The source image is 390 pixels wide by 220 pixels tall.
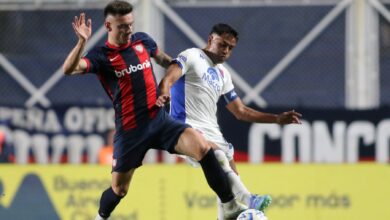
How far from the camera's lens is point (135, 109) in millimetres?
8977

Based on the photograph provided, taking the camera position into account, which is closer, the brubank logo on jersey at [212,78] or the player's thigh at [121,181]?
the player's thigh at [121,181]

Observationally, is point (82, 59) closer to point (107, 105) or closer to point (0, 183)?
point (0, 183)

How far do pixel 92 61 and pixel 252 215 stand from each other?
5.82ft

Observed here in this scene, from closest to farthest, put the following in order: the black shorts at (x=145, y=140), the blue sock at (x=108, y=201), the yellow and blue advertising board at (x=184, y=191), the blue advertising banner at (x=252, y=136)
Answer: the black shorts at (x=145, y=140), the blue sock at (x=108, y=201), the yellow and blue advertising board at (x=184, y=191), the blue advertising banner at (x=252, y=136)

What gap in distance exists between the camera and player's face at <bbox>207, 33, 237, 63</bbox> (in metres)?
9.27

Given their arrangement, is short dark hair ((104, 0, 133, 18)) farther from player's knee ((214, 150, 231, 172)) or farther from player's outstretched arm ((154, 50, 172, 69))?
player's knee ((214, 150, 231, 172))

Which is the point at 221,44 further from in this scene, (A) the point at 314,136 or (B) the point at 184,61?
(A) the point at 314,136

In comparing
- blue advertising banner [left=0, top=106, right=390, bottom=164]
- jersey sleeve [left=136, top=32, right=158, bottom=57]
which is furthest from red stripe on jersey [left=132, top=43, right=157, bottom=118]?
blue advertising banner [left=0, top=106, right=390, bottom=164]

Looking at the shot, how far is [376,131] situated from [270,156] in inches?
56.8

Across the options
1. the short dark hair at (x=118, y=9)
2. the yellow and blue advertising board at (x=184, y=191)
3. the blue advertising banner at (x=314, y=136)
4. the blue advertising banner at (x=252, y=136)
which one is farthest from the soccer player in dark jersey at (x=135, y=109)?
the blue advertising banner at (x=314, y=136)

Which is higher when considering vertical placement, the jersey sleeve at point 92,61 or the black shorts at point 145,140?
the jersey sleeve at point 92,61

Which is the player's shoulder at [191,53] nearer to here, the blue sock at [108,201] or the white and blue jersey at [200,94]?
the white and blue jersey at [200,94]

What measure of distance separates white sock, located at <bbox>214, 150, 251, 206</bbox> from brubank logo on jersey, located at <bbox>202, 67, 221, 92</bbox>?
23.9 inches

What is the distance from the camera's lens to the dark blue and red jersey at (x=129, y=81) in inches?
351
